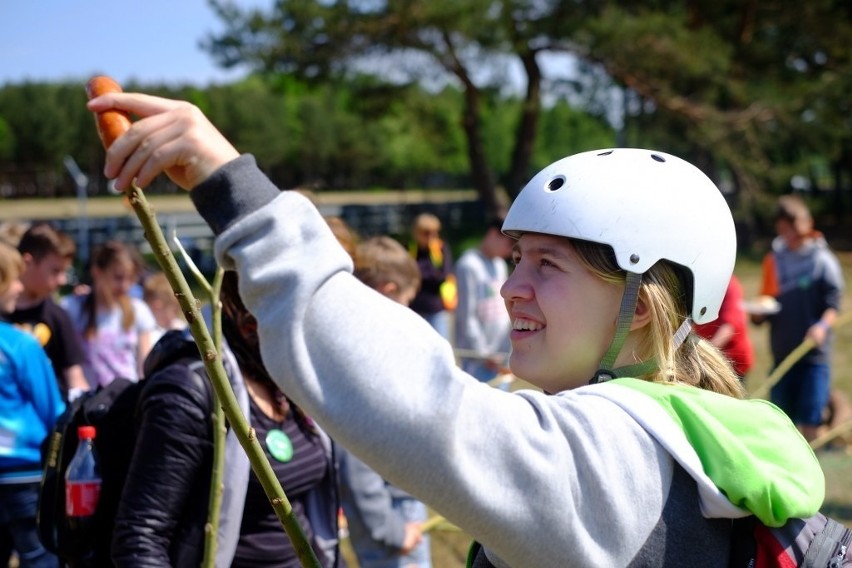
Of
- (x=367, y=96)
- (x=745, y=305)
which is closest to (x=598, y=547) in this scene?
(x=745, y=305)

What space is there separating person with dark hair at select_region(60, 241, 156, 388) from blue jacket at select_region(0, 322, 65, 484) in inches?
65.6

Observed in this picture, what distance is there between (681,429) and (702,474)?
69mm

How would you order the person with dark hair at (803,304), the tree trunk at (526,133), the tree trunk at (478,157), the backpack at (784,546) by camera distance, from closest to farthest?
the backpack at (784,546) < the person with dark hair at (803,304) < the tree trunk at (526,133) < the tree trunk at (478,157)

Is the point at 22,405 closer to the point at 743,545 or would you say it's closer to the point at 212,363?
the point at 212,363

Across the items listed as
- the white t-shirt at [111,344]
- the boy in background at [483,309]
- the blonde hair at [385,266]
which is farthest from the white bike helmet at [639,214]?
the boy in background at [483,309]

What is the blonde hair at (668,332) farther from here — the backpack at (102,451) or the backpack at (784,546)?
the backpack at (102,451)

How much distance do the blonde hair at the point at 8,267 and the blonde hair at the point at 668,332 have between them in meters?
3.55

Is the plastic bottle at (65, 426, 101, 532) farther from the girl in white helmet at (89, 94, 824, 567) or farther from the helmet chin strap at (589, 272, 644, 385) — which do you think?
the helmet chin strap at (589, 272, 644, 385)

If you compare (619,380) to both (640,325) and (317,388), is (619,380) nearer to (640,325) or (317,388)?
(640,325)

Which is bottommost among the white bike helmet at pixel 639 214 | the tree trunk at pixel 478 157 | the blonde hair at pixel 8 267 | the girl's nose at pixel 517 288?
the tree trunk at pixel 478 157

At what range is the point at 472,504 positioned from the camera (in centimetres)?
112

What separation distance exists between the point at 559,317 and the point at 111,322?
16.0 feet

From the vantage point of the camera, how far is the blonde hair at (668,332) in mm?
1524

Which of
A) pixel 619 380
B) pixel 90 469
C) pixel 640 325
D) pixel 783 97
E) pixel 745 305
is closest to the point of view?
pixel 619 380
